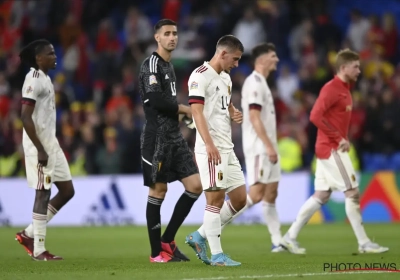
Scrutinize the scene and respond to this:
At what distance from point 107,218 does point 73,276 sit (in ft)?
34.1

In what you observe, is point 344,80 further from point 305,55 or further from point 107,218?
point 305,55

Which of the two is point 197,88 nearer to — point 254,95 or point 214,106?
point 214,106

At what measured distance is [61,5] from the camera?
25.0 metres

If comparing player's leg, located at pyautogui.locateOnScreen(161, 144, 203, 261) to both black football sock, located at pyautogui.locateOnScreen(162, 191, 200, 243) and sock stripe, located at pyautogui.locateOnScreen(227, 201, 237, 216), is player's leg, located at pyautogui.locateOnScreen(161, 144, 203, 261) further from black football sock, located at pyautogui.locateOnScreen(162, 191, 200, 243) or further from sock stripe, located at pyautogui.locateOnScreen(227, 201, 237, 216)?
sock stripe, located at pyautogui.locateOnScreen(227, 201, 237, 216)

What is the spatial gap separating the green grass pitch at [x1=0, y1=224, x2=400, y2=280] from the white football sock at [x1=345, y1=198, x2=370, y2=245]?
0.73 ft

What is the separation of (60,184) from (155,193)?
5.34 feet

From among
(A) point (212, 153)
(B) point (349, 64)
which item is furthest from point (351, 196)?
(A) point (212, 153)

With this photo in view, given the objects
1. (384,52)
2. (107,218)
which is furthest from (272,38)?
(107,218)

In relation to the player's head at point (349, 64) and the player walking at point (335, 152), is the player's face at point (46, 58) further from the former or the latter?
the player's head at point (349, 64)

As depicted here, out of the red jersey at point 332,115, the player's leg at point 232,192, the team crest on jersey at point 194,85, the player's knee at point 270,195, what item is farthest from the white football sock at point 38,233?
the red jersey at point 332,115

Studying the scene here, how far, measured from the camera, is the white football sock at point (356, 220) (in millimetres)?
11672

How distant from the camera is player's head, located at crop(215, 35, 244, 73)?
9.33 metres

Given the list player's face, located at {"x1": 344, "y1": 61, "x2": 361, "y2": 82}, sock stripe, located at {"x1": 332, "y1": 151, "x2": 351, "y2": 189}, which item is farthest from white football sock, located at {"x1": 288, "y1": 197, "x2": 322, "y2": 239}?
player's face, located at {"x1": 344, "y1": 61, "x2": 361, "y2": 82}

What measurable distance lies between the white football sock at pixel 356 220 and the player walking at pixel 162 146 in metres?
2.50
